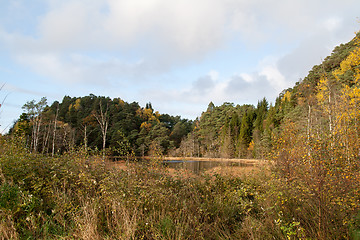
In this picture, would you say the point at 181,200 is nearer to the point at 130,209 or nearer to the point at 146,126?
the point at 130,209

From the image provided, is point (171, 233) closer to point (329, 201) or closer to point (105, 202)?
point (105, 202)

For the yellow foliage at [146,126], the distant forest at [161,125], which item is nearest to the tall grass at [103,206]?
the distant forest at [161,125]

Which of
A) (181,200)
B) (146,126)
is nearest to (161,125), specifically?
(146,126)

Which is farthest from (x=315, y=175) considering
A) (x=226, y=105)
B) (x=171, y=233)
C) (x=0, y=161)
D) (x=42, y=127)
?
(x=226, y=105)

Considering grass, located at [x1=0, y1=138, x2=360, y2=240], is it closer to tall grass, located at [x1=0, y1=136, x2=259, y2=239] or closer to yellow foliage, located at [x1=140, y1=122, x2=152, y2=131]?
tall grass, located at [x1=0, y1=136, x2=259, y2=239]

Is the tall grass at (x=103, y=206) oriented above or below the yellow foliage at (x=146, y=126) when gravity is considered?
below

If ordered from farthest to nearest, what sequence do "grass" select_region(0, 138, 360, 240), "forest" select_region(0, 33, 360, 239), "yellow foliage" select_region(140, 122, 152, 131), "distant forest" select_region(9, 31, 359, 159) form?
"yellow foliage" select_region(140, 122, 152, 131), "distant forest" select_region(9, 31, 359, 159), "grass" select_region(0, 138, 360, 240), "forest" select_region(0, 33, 360, 239)

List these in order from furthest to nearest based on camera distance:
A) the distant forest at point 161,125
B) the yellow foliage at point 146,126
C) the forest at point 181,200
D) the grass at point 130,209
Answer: the yellow foliage at point 146,126, the distant forest at point 161,125, the grass at point 130,209, the forest at point 181,200

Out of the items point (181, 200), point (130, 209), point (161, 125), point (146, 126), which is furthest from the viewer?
point (146, 126)

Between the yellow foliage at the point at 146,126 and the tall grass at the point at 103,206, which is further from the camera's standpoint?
the yellow foliage at the point at 146,126

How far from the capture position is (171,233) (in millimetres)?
2822

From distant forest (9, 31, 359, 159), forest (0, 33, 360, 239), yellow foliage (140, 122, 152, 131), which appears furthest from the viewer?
yellow foliage (140, 122, 152, 131)

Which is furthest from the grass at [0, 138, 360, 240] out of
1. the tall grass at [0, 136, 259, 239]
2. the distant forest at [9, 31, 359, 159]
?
the distant forest at [9, 31, 359, 159]

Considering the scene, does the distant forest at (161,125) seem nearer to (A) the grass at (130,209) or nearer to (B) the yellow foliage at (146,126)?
(B) the yellow foliage at (146,126)
